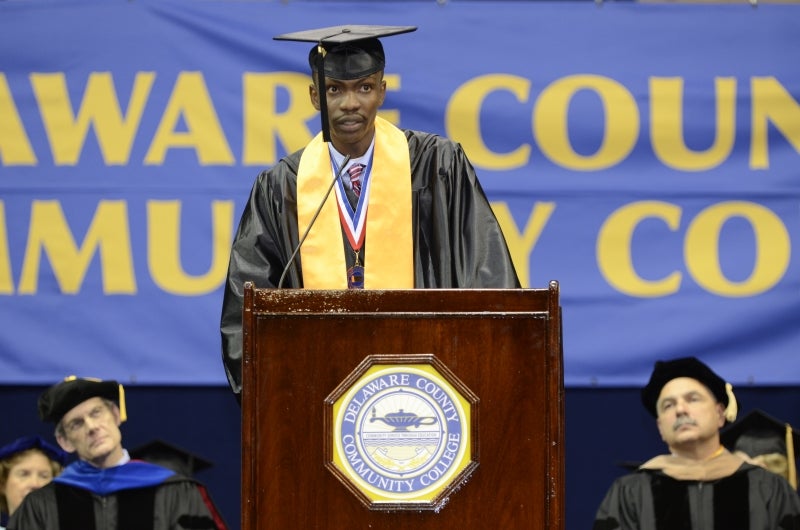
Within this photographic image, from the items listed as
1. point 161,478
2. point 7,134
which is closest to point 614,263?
point 161,478

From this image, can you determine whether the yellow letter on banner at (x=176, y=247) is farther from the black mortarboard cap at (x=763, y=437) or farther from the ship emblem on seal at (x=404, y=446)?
the ship emblem on seal at (x=404, y=446)

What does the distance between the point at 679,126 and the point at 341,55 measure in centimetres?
257

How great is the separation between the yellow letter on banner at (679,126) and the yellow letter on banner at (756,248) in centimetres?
19

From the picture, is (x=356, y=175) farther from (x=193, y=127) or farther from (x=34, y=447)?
(x=34, y=447)

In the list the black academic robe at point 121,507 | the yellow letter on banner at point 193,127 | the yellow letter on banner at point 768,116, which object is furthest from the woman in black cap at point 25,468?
the yellow letter on banner at point 768,116

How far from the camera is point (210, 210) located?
532 cm

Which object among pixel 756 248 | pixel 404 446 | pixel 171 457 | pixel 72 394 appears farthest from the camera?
pixel 171 457

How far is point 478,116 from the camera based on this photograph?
17.5 ft

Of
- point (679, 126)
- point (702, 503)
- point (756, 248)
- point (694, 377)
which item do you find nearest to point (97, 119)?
point (679, 126)

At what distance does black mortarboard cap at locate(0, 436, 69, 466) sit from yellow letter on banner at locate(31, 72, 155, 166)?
106 cm

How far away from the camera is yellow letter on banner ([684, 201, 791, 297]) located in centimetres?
522

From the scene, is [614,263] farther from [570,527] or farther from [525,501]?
[525,501]

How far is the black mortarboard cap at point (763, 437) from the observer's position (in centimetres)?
534

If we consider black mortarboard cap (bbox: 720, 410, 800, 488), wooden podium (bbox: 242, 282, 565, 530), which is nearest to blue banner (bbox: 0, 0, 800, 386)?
black mortarboard cap (bbox: 720, 410, 800, 488)
